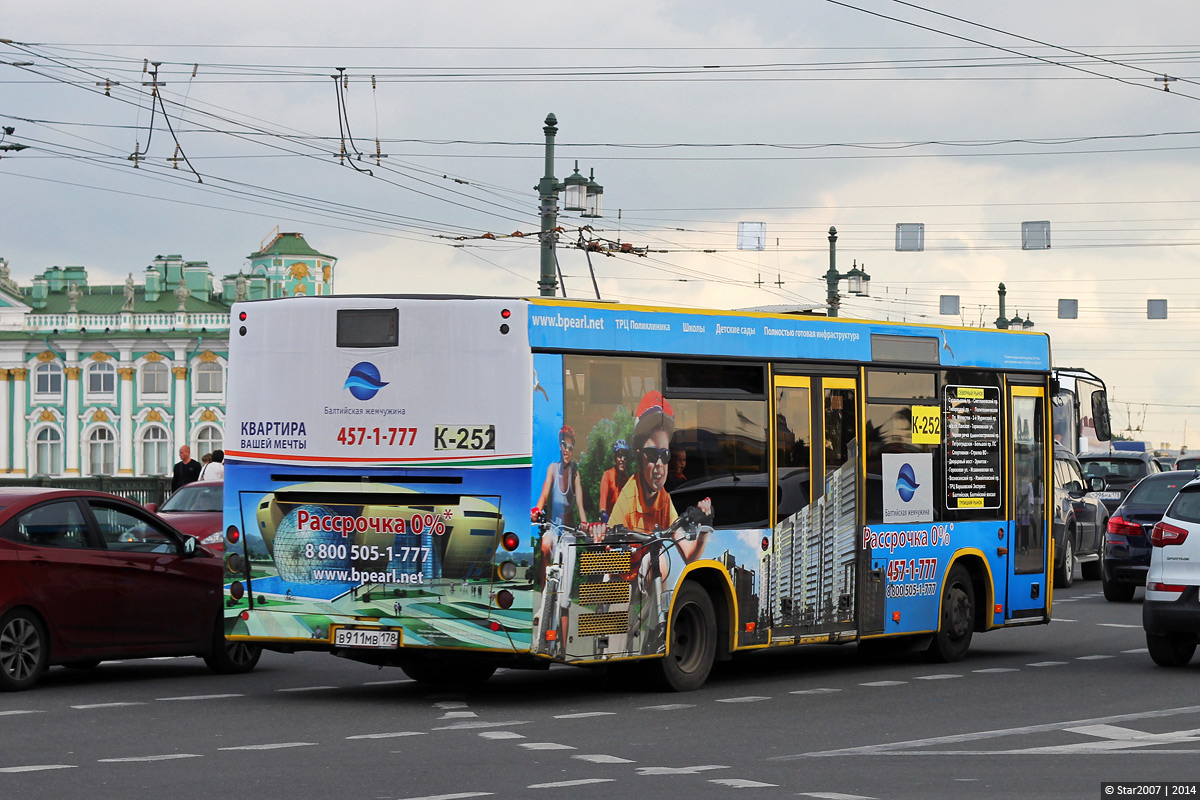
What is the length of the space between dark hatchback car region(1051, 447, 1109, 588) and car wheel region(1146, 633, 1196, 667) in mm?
10494

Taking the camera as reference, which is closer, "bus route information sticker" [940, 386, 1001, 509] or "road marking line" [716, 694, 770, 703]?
"road marking line" [716, 694, 770, 703]

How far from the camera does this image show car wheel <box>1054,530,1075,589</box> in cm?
2731

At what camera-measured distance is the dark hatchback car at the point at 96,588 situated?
13.2 meters

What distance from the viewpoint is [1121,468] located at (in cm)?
3119

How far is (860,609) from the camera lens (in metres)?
15.0

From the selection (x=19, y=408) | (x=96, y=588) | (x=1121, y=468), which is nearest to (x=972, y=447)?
(x=96, y=588)

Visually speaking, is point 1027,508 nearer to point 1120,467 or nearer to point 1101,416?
point 1101,416

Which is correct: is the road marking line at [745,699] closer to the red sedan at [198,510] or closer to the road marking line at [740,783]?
the road marking line at [740,783]

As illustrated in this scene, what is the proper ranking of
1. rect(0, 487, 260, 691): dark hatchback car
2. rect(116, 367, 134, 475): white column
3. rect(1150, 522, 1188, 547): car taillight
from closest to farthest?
rect(0, 487, 260, 691): dark hatchback car → rect(1150, 522, 1188, 547): car taillight → rect(116, 367, 134, 475): white column

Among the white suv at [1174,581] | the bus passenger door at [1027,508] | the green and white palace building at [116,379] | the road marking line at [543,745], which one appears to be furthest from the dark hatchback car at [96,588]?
the green and white palace building at [116,379]

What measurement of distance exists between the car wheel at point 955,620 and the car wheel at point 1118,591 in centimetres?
817

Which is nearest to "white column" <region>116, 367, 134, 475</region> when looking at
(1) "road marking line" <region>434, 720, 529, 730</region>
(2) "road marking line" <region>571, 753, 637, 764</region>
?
(1) "road marking line" <region>434, 720, 529, 730</region>

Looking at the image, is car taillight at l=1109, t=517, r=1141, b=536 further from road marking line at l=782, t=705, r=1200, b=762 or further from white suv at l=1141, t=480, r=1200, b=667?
road marking line at l=782, t=705, r=1200, b=762

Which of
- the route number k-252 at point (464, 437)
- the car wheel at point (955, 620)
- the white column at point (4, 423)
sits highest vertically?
the white column at point (4, 423)
